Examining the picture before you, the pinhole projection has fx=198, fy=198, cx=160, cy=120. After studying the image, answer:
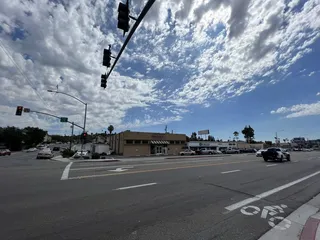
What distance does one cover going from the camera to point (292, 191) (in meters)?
8.69

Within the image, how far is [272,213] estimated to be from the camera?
226 inches

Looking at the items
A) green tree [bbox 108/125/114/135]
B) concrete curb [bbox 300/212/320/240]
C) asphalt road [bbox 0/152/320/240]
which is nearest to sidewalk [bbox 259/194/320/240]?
concrete curb [bbox 300/212/320/240]

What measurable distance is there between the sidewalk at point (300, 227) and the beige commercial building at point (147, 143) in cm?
4378

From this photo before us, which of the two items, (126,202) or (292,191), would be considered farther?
(292,191)

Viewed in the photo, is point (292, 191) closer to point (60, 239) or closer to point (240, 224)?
point (240, 224)

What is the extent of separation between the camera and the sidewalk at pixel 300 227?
14.0 ft

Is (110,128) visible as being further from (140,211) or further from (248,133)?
(140,211)

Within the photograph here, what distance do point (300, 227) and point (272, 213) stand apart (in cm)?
94

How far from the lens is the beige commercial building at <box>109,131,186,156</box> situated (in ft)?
159

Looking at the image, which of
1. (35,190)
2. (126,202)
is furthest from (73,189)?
(126,202)

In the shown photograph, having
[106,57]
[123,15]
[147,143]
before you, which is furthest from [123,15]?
[147,143]

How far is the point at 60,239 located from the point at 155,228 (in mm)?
1927

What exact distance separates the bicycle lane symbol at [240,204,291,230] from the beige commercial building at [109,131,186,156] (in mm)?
43227

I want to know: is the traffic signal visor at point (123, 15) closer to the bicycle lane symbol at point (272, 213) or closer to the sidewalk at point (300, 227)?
the bicycle lane symbol at point (272, 213)
